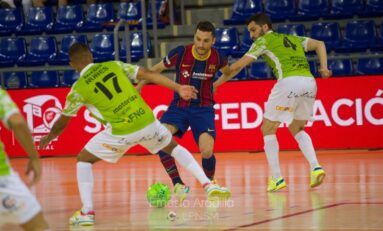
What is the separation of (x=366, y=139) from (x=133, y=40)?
548cm

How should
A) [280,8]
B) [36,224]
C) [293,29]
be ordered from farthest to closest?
[280,8], [293,29], [36,224]

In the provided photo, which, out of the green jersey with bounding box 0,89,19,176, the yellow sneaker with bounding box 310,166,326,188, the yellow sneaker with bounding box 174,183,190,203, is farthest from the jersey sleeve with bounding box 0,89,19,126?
the yellow sneaker with bounding box 310,166,326,188

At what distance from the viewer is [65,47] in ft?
64.0

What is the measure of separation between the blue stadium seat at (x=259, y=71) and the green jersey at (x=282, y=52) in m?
6.16

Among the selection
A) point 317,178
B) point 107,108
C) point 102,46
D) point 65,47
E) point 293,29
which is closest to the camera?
point 107,108

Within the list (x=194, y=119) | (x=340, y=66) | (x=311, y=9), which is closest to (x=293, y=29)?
(x=311, y=9)

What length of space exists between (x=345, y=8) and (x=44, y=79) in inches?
247


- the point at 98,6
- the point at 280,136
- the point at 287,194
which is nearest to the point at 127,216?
the point at 287,194

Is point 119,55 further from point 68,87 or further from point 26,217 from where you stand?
point 26,217

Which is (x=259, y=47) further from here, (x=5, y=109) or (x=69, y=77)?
(x=69, y=77)

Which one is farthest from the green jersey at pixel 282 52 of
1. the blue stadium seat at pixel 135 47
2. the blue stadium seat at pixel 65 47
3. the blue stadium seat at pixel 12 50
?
the blue stadium seat at pixel 12 50

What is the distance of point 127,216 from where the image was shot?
29.4 ft

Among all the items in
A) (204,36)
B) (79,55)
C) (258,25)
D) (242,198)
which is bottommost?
(242,198)

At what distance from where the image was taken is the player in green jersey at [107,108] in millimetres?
8406
